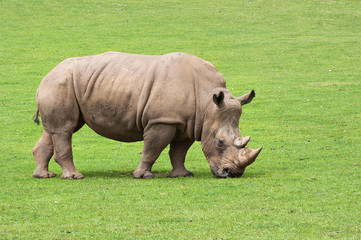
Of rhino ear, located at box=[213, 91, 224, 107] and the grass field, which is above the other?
rhino ear, located at box=[213, 91, 224, 107]

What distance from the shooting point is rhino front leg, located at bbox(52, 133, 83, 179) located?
12.9 m

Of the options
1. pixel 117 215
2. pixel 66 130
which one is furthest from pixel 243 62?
pixel 117 215

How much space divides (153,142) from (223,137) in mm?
1196

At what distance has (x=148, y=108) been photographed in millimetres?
12305

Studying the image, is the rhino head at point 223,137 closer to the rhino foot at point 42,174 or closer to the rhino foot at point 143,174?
the rhino foot at point 143,174

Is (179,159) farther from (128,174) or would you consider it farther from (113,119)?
(113,119)

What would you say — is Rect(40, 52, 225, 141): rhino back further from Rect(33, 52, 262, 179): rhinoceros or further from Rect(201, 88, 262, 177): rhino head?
Rect(201, 88, 262, 177): rhino head

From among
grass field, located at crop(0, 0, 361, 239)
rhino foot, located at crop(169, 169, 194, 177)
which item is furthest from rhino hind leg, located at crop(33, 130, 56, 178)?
rhino foot, located at crop(169, 169, 194, 177)

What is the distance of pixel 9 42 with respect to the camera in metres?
33.1

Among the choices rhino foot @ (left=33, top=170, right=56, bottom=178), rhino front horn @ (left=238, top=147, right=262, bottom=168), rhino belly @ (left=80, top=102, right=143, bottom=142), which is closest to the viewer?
rhino front horn @ (left=238, top=147, right=262, bottom=168)

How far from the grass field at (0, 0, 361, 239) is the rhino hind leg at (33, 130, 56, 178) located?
27 cm

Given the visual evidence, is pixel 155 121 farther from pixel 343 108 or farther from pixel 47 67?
pixel 47 67

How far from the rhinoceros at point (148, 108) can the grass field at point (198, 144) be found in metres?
0.47

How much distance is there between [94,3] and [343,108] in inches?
905
